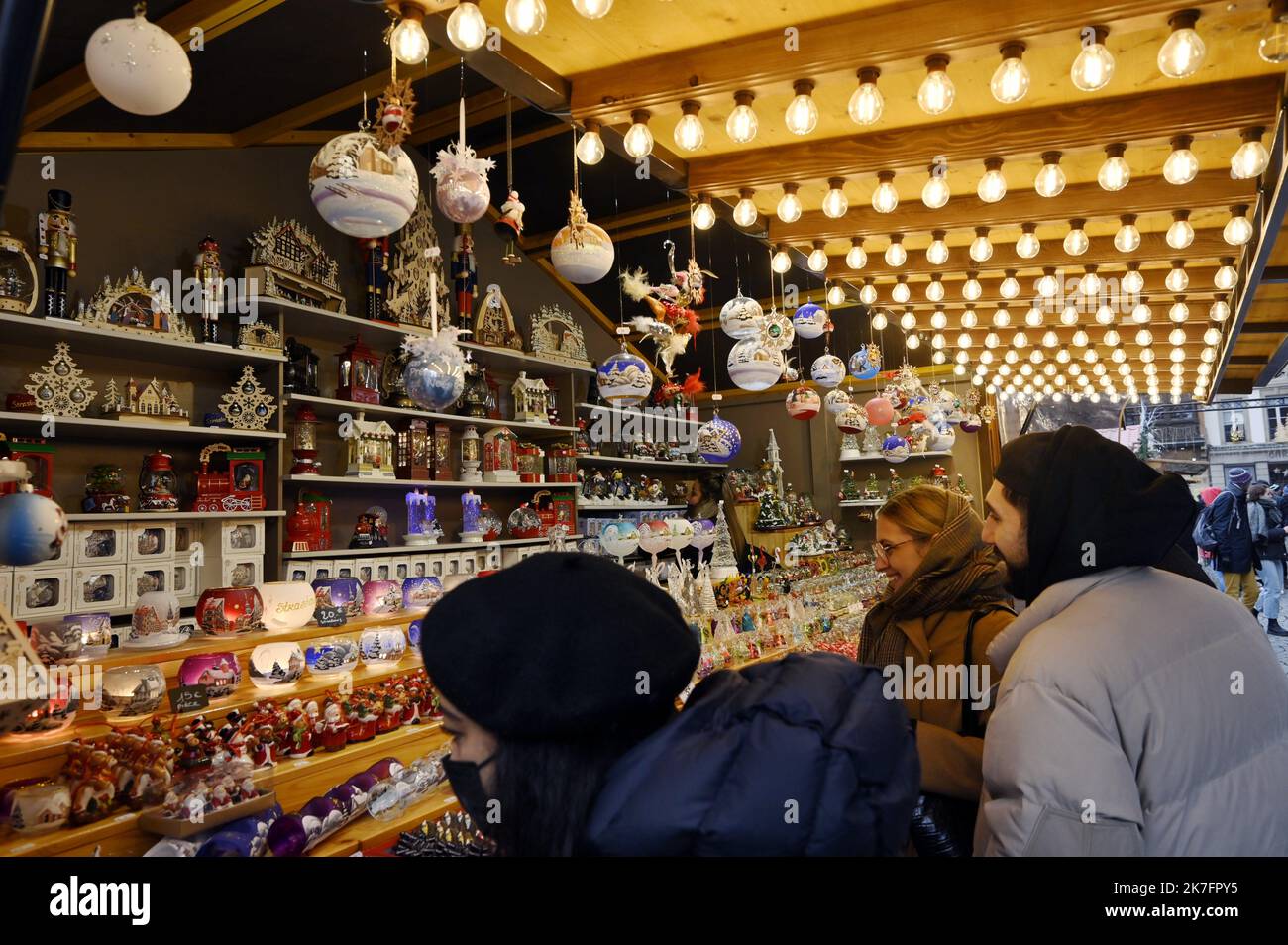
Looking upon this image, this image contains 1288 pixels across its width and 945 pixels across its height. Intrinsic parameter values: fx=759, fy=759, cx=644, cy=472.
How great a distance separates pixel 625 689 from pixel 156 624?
84.6 inches

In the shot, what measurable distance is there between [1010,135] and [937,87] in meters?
0.85

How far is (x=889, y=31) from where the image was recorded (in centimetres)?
→ 237

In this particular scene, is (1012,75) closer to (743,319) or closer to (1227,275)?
(743,319)

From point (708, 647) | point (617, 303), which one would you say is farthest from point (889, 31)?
point (617, 303)

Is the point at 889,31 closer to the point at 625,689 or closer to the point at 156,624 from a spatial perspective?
the point at 625,689

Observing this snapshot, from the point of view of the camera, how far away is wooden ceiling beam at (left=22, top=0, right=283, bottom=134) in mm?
2900

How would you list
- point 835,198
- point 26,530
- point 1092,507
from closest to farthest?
1. point 1092,507
2. point 26,530
3. point 835,198

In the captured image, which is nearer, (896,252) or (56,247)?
(56,247)

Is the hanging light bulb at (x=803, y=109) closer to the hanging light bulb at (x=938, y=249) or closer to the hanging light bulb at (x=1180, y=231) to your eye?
the hanging light bulb at (x=938, y=249)

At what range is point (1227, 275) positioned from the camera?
14.8 feet

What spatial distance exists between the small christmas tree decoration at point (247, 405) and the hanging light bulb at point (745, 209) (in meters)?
2.71

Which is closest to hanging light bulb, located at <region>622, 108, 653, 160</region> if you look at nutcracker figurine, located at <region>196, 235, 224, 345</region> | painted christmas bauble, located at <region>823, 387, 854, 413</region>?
nutcracker figurine, located at <region>196, 235, 224, 345</region>

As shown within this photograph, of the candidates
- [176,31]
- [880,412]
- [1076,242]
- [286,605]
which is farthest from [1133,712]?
[880,412]
